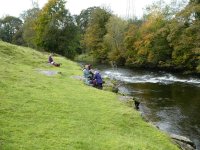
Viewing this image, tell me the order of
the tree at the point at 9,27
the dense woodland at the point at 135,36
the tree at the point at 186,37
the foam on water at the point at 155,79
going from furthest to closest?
the tree at the point at 9,27
the dense woodland at the point at 135,36
the tree at the point at 186,37
the foam on water at the point at 155,79

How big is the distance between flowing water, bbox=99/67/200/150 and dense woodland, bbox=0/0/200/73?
1464cm

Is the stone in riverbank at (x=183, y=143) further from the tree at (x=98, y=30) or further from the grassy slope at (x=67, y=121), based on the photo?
the tree at (x=98, y=30)

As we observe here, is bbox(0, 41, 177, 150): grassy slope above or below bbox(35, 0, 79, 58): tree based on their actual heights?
below

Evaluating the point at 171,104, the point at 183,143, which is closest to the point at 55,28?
the point at 171,104

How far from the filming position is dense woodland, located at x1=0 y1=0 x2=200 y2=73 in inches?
2402

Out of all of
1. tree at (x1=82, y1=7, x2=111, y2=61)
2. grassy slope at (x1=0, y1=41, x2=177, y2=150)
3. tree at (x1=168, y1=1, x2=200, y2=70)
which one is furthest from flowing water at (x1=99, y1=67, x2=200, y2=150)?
tree at (x1=82, y1=7, x2=111, y2=61)

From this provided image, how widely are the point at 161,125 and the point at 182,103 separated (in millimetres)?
9531

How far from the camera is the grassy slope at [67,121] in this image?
499 inches

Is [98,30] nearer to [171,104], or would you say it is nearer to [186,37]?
[186,37]

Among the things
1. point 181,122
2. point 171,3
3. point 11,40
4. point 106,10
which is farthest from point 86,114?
point 11,40

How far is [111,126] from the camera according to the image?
50.4ft

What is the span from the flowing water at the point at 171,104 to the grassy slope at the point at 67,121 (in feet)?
16.9

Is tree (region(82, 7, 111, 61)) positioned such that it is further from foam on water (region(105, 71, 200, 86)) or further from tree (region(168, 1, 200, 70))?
foam on water (region(105, 71, 200, 86))

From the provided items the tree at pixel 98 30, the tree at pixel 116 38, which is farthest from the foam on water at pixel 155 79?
the tree at pixel 98 30
